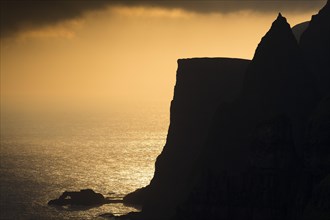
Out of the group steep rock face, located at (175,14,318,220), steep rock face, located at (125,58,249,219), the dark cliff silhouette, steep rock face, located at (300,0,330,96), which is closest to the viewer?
the dark cliff silhouette

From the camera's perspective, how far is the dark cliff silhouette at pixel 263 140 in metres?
Result: 132

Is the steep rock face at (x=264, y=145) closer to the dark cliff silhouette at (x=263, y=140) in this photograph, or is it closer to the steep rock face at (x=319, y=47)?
the dark cliff silhouette at (x=263, y=140)

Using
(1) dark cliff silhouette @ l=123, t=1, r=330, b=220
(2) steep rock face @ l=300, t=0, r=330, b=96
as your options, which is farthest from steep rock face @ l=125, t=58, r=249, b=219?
(2) steep rock face @ l=300, t=0, r=330, b=96

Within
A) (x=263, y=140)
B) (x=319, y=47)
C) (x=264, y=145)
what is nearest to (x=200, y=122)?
(x=319, y=47)

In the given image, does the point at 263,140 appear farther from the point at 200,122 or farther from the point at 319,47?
the point at 200,122

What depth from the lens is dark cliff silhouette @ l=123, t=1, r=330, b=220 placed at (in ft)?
434

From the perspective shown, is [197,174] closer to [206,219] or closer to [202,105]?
[206,219]

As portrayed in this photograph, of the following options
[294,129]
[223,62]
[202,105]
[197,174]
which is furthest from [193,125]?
[294,129]

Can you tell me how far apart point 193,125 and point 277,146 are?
63096 mm

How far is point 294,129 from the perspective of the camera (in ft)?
510

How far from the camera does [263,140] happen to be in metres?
139

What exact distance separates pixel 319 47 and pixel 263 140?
1792 inches

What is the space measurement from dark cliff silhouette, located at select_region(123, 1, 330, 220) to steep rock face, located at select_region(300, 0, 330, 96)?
230mm

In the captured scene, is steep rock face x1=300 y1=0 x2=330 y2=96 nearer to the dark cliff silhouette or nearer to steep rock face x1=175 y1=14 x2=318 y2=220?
the dark cliff silhouette
